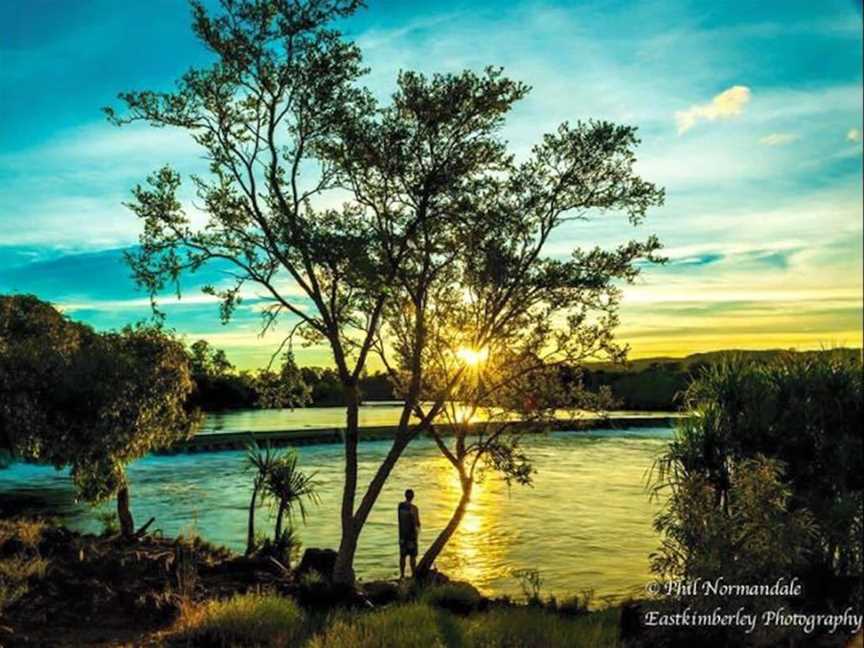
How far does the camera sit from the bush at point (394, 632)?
11315mm

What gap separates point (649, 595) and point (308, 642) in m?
5.21

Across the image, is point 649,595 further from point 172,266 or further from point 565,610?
point 172,266

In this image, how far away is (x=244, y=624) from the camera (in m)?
12.8

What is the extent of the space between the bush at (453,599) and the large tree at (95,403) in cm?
1293

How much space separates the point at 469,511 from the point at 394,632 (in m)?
33.9

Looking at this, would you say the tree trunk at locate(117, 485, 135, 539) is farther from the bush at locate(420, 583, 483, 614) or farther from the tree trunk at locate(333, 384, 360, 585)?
the bush at locate(420, 583, 483, 614)

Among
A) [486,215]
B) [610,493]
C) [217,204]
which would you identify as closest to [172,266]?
[217,204]

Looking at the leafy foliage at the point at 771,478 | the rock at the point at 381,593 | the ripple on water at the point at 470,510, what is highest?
the leafy foliage at the point at 771,478

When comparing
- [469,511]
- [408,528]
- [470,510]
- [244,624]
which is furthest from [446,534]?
[470,510]

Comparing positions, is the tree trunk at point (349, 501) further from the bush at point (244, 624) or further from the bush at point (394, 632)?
the bush at point (394, 632)

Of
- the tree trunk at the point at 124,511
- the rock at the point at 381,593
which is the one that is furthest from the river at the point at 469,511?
the tree trunk at the point at 124,511

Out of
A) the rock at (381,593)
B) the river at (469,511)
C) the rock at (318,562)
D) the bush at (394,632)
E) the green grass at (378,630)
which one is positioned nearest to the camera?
the bush at (394,632)

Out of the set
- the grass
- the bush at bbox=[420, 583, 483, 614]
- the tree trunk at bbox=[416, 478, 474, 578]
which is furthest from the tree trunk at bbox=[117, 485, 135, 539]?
the bush at bbox=[420, 583, 483, 614]

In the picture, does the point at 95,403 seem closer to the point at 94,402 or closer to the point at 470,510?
the point at 94,402
